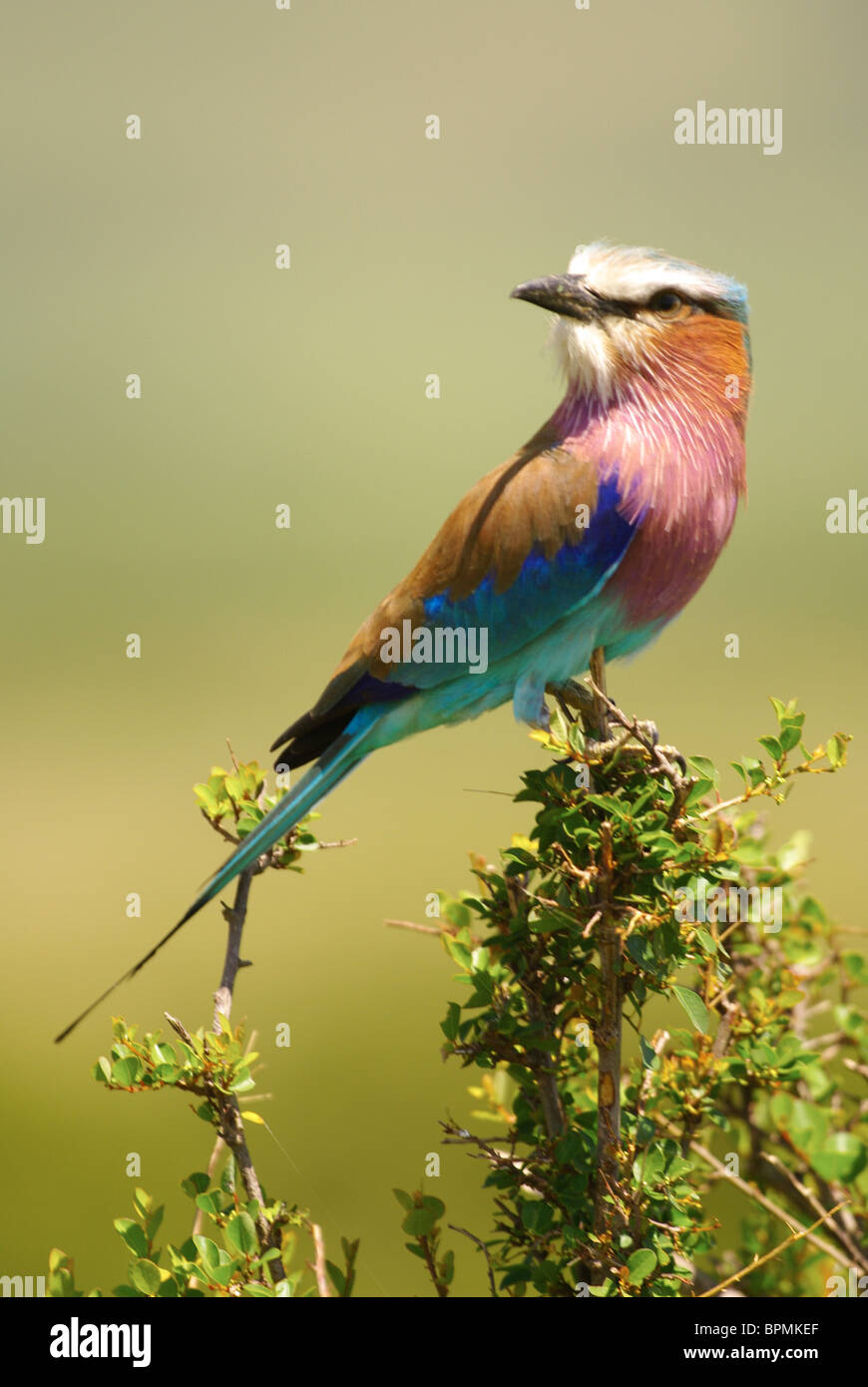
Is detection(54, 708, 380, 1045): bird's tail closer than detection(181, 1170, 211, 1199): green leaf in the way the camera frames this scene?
No

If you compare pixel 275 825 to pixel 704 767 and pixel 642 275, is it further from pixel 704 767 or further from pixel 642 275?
pixel 642 275

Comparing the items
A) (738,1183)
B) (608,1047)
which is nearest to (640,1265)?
(608,1047)

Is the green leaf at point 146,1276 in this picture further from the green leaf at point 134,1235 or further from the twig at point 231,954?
the twig at point 231,954

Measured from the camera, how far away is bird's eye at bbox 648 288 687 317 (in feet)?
6.77

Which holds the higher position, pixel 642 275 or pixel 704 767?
pixel 642 275

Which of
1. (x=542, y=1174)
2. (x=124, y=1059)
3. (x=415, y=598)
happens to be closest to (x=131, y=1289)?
(x=124, y=1059)

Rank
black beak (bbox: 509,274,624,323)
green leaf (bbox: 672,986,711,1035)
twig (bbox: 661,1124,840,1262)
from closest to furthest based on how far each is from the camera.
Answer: green leaf (bbox: 672,986,711,1035), twig (bbox: 661,1124,840,1262), black beak (bbox: 509,274,624,323)

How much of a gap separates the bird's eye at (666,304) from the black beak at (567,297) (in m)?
0.06

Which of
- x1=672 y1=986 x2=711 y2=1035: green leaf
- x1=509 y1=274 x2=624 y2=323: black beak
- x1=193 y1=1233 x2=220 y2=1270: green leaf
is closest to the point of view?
x1=193 y1=1233 x2=220 y2=1270: green leaf

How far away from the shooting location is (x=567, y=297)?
6.63 feet

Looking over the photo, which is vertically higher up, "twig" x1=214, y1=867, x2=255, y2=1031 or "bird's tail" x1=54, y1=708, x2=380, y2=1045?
"bird's tail" x1=54, y1=708, x2=380, y2=1045

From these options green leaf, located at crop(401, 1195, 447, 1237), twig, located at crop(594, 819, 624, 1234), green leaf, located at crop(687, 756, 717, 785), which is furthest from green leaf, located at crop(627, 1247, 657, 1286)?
green leaf, located at crop(687, 756, 717, 785)

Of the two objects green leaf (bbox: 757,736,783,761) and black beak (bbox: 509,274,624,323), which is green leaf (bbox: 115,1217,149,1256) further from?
black beak (bbox: 509,274,624,323)

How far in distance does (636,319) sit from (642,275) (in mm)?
67
